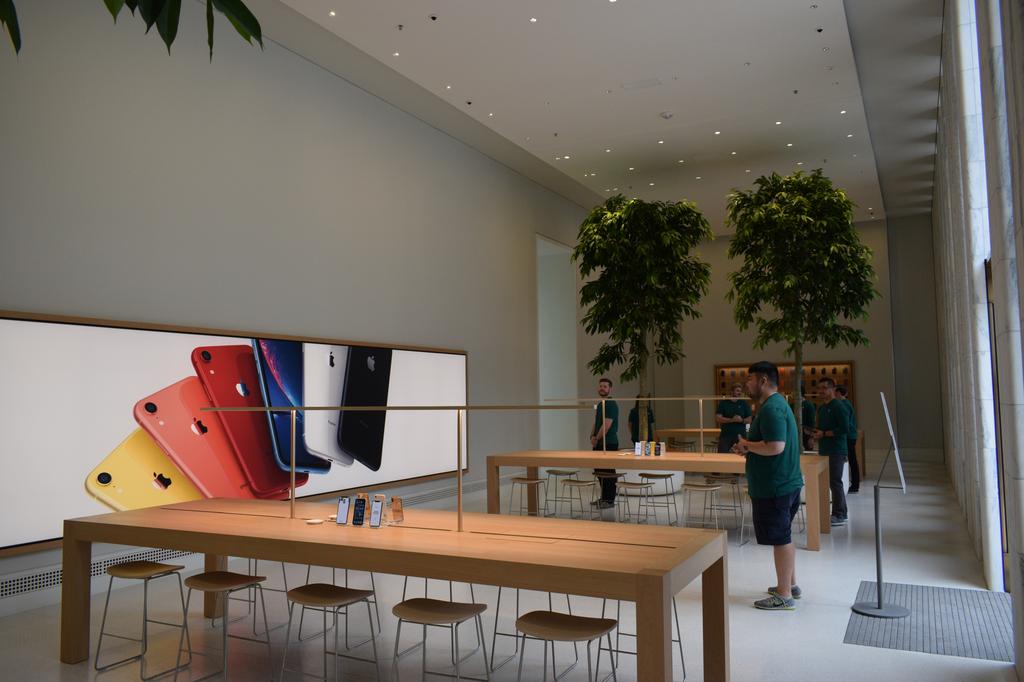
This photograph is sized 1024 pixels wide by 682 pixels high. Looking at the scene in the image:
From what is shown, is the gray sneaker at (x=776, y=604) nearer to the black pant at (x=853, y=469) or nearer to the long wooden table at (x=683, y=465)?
the long wooden table at (x=683, y=465)

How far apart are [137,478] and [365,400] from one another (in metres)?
2.91

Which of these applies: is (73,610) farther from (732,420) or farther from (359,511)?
(732,420)

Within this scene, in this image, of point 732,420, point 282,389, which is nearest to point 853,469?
point 732,420

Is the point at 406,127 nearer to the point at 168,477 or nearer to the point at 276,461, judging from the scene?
the point at 276,461

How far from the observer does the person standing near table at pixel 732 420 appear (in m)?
9.48

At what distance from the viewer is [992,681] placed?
3.72 m

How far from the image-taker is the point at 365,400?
8.65 m

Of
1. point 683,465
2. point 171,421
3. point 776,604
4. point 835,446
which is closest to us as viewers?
point 776,604

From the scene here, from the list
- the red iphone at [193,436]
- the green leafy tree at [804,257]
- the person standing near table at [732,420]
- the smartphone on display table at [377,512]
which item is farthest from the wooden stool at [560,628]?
the green leafy tree at [804,257]

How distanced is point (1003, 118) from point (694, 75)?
15.8 feet

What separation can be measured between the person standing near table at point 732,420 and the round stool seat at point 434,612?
6602 millimetres

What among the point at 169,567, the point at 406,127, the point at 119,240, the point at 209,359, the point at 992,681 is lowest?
the point at 992,681

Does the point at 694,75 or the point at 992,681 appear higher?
the point at 694,75

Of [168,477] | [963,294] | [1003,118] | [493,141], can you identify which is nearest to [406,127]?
[493,141]
